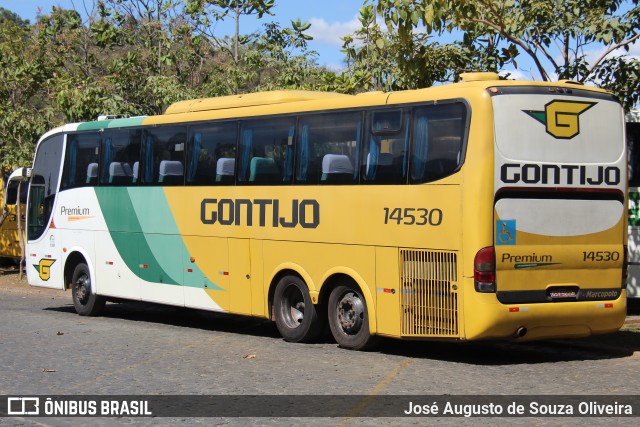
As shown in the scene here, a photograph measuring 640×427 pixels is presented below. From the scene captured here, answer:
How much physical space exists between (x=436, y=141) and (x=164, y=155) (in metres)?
5.97

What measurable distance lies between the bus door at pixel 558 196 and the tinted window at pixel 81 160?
29.4ft

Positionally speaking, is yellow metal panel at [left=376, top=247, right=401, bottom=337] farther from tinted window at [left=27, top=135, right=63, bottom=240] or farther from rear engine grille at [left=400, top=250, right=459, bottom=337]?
tinted window at [left=27, top=135, right=63, bottom=240]

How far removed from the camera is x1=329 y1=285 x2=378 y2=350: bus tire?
1336 centimetres

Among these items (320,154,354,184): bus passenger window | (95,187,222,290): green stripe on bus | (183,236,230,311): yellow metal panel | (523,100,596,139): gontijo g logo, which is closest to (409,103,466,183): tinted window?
(523,100,596,139): gontijo g logo

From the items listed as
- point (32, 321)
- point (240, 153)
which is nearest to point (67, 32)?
point (32, 321)

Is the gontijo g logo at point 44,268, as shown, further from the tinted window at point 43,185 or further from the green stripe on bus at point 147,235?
the green stripe on bus at point 147,235

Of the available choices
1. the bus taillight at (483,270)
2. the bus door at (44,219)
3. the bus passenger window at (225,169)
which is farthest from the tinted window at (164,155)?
the bus taillight at (483,270)

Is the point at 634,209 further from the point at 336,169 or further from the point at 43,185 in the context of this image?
the point at 43,185

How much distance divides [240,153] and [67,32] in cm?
1343

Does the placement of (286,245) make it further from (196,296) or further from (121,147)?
(121,147)

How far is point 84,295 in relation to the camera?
63.0ft

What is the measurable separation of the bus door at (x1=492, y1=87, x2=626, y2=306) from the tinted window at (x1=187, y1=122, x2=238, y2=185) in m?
4.94

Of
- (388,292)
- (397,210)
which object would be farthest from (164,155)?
(388,292)

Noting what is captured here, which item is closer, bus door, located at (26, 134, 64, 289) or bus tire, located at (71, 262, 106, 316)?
bus tire, located at (71, 262, 106, 316)
